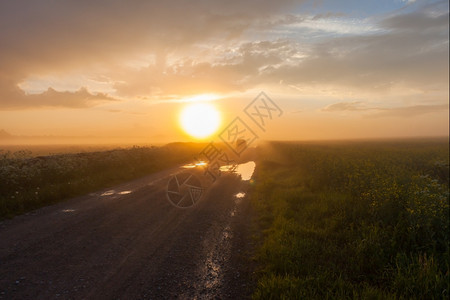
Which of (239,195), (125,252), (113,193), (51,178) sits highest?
(51,178)

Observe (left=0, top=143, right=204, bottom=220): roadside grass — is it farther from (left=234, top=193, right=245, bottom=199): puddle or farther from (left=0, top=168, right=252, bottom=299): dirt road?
(left=234, top=193, right=245, bottom=199): puddle

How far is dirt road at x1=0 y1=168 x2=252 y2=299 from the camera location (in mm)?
5430

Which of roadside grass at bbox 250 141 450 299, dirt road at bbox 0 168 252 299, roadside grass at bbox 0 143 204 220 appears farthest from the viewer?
roadside grass at bbox 0 143 204 220

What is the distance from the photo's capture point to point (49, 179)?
50.3 ft

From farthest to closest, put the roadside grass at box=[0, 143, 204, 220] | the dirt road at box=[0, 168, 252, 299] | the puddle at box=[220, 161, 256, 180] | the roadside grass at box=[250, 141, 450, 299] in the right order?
the puddle at box=[220, 161, 256, 180] → the roadside grass at box=[0, 143, 204, 220] → the dirt road at box=[0, 168, 252, 299] → the roadside grass at box=[250, 141, 450, 299]

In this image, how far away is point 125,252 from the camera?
707 cm

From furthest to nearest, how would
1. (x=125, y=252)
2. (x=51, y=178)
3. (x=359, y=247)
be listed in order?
(x=51, y=178), (x=125, y=252), (x=359, y=247)

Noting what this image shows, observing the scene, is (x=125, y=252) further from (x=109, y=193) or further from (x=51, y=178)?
(x=51, y=178)

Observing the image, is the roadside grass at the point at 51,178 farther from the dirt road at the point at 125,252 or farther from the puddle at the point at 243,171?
the puddle at the point at 243,171

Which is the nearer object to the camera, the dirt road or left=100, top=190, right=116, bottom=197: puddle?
the dirt road

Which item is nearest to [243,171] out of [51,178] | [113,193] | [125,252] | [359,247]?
[113,193]

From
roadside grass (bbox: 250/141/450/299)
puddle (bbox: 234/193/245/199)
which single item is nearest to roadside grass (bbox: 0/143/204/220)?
puddle (bbox: 234/193/245/199)

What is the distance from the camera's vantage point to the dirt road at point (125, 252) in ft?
17.8

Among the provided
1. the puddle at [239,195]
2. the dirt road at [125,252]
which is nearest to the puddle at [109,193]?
the dirt road at [125,252]
